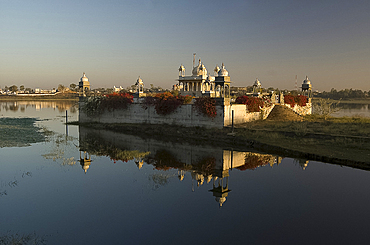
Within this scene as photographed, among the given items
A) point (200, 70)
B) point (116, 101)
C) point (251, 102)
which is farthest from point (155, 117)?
point (200, 70)

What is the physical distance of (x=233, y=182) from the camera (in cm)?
1483


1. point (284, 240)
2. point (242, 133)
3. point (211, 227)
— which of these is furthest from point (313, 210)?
point (242, 133)

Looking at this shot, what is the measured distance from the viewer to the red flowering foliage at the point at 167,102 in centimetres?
3172

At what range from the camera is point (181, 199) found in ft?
40.5

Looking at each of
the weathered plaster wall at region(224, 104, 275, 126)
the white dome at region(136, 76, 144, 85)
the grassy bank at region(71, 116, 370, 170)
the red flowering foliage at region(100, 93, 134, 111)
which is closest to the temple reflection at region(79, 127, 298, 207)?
the grassy bank at region(71, 116, 370, 170)

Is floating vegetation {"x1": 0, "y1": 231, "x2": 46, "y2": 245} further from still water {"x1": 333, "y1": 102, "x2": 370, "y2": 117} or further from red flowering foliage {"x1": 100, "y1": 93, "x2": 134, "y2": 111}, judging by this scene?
still water {"x1": 333, "y1": 102, "x2": 370, "y2": 117}

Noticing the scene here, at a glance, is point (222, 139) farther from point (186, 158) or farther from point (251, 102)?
point (251, 102)

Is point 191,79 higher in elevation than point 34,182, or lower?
higher

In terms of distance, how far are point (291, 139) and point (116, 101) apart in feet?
74.3

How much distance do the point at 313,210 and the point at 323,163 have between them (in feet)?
23.8

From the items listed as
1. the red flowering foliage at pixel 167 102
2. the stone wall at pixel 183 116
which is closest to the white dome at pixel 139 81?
the stone wall at pixel 183 116

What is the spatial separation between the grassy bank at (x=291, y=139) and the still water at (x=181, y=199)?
3.81 ft

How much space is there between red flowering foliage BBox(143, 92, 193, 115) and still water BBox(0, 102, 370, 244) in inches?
469

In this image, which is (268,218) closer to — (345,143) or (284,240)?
(284,240)
